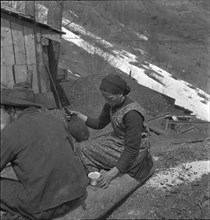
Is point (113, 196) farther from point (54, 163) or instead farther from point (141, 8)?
point (141, 8)

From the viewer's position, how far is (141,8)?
11.9 metres

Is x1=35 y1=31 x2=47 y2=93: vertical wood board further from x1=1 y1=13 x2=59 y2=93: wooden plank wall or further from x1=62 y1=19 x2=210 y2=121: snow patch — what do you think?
x1=62 y1=19 x2=210 y2=121: snow patch

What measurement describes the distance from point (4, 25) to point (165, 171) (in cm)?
255

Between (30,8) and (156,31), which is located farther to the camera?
(156,31)

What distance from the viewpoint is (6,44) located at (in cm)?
220

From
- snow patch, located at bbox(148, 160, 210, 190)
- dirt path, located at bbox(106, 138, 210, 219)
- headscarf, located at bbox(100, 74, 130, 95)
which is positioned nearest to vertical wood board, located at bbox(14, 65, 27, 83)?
headscarf, located at bbox(100, 74, 130, 95)

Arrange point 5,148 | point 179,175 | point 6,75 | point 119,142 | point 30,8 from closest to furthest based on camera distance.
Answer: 1. point 5,148
2. point 6,75
3. point 30,8
4. point 119,142
5. point 179,175

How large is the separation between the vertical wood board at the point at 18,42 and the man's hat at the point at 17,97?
209mm

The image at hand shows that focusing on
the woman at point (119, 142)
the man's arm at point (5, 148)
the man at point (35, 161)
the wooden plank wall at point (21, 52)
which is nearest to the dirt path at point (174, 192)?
the woman at point (119, 142)

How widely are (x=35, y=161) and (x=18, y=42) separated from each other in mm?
865

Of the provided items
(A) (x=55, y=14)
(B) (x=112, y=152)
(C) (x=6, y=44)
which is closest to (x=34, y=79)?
(C) (x=6, y=44)

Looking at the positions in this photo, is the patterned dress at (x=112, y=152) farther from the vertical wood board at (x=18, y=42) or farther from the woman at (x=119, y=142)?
the vertical wood board at (x=18, y=42)

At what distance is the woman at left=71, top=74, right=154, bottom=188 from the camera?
2.88 m

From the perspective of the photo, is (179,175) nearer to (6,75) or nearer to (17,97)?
(17,97)
